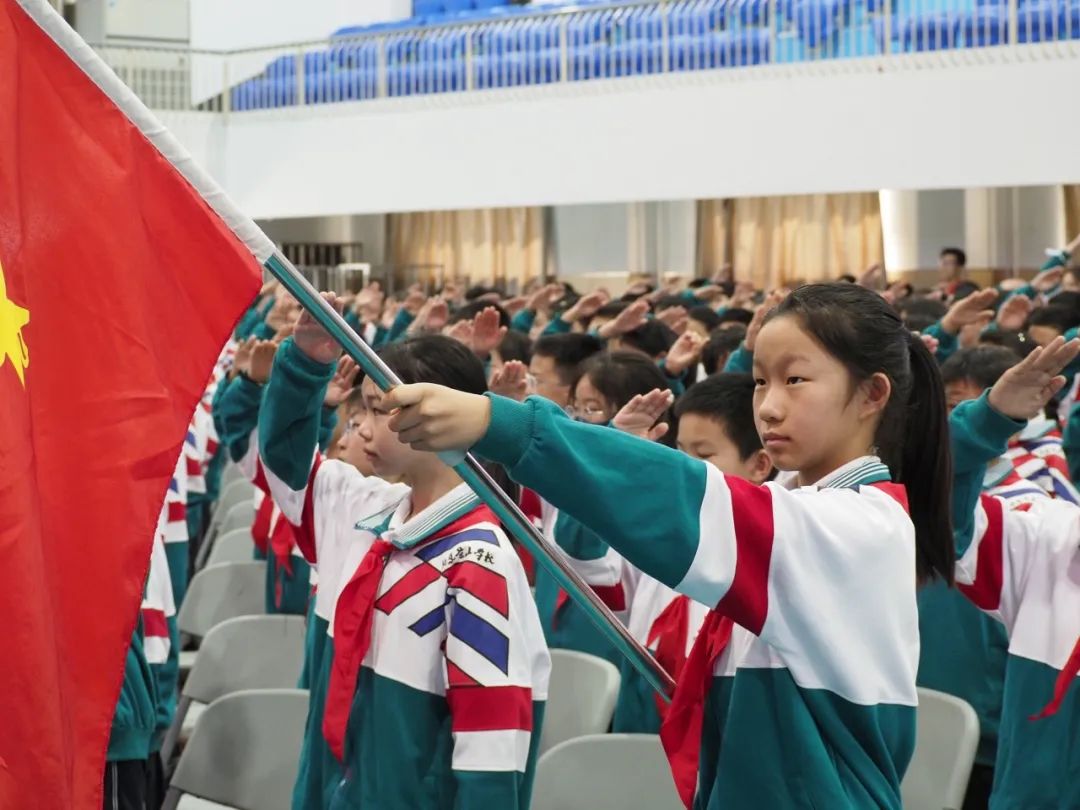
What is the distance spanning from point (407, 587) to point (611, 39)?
466 inches

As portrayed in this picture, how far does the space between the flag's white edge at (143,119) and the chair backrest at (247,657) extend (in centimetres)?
208

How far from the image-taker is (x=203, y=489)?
230 inches

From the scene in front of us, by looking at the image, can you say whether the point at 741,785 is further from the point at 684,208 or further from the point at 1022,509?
the point at 684,208

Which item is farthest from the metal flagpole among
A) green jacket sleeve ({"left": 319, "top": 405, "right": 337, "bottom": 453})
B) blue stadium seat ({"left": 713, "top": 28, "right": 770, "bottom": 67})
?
blue stadium seat ({"left": 713, "top": 28, "right": 770, "bottom": 67})

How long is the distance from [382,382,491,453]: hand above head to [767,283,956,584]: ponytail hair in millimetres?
534

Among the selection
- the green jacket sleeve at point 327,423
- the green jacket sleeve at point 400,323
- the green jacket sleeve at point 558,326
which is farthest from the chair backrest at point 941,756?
the green jacket sleeve at point 400,323

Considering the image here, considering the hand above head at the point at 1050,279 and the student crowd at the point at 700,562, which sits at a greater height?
the hand above head at the point at 1050,279

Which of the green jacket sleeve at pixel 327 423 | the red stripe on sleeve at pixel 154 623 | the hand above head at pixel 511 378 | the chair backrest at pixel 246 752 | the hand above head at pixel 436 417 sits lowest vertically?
the chair backrest at pixel 246 752

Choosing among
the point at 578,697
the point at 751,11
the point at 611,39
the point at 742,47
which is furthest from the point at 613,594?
the point at 611,39

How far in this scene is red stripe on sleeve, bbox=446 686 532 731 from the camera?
87.4 inches

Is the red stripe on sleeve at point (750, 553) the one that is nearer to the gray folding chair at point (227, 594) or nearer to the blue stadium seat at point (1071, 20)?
the gray folding chair at point (227, 594)

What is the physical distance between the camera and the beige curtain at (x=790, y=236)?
A: 1425 centimetres

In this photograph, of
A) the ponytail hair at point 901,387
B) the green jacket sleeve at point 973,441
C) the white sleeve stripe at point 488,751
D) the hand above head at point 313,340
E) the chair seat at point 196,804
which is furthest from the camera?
the chair seat at point 196,804

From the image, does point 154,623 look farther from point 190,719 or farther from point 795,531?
point 795,531
